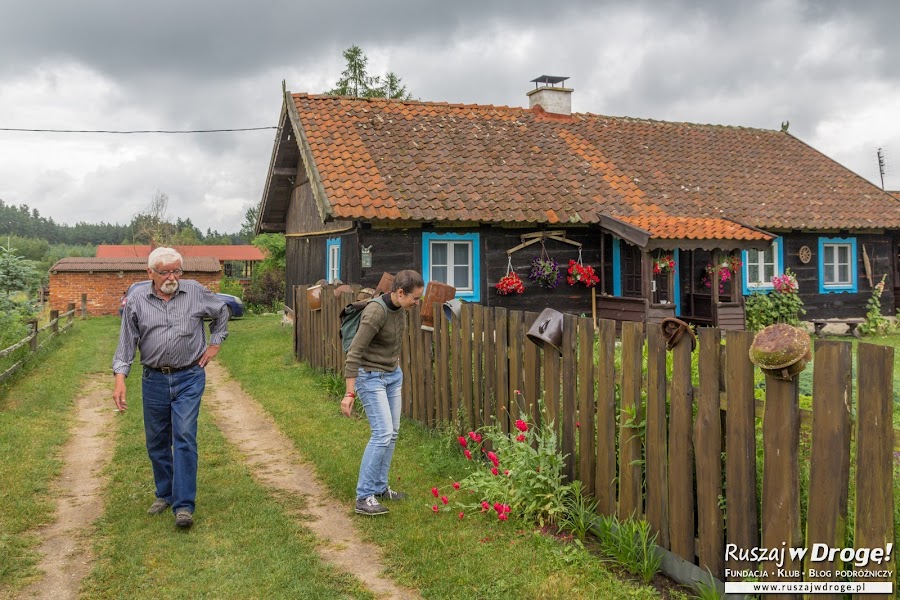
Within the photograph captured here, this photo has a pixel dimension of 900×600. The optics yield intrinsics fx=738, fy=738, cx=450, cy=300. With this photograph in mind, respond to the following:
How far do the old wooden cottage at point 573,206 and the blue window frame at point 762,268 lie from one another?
4cm

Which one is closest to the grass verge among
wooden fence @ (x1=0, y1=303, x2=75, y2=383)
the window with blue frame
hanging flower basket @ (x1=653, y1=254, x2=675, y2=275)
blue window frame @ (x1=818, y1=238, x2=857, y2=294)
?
wooden fence @ (x1=0, y1=303, x2=75, y2=383)

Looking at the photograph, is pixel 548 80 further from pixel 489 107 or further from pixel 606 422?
pixel 606 422

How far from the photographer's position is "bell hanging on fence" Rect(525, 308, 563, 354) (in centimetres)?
504

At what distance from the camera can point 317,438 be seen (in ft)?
24.3

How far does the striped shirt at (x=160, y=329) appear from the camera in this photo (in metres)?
5.16

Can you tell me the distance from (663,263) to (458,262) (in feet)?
13.2

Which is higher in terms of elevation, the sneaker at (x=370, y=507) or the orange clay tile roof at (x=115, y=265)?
the orange clay tile roof at (x=115, y=265)

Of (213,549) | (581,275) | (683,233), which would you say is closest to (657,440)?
(213,549)

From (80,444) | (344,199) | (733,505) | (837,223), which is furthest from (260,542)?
(837,223)

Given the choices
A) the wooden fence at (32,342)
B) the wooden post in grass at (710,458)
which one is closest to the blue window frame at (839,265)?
the wooden post in grass at (710,458)

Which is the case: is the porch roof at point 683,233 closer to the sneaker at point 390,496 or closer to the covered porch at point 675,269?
the covered porch at point 675,269

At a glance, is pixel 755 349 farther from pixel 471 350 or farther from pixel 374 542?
pixel 471 350

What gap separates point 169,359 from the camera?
5176 mm

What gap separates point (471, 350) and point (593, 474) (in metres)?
1.95
